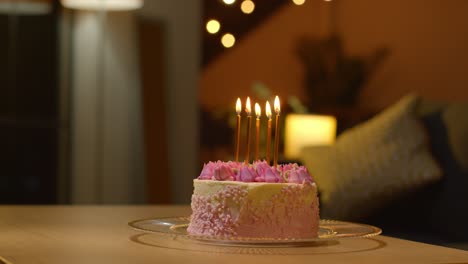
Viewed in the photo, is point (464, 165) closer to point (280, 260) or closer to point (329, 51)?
point (280, 260)

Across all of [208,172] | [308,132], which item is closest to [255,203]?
[208,172]

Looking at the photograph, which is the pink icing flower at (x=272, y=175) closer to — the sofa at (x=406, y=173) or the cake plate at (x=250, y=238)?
the cake plate at (x=250, y=238)

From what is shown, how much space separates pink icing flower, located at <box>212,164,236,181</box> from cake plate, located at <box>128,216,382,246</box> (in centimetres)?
10

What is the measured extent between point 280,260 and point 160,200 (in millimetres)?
3667

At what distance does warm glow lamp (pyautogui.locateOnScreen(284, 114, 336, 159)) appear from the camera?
391cm

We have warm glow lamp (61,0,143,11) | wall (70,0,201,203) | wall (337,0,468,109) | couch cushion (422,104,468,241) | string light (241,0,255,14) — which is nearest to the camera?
couch cushion (422,104,468,241)

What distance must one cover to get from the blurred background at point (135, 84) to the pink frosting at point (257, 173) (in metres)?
2.29

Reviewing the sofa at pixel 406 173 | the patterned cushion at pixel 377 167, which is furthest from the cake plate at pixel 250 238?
the patterned cushion at pixel 377 167

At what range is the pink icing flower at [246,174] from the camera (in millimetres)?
1310

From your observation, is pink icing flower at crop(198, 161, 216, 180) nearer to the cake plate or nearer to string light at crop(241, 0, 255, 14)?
the cake plate

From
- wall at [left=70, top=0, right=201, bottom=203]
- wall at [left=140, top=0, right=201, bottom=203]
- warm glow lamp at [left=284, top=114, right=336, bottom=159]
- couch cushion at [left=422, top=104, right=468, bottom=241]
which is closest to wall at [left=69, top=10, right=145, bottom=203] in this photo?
wall at [left=70, top=0, right=201, bottom=203]

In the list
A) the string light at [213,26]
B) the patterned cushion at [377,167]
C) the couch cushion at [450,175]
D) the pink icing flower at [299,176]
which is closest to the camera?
the pink icing flower at [299,176]

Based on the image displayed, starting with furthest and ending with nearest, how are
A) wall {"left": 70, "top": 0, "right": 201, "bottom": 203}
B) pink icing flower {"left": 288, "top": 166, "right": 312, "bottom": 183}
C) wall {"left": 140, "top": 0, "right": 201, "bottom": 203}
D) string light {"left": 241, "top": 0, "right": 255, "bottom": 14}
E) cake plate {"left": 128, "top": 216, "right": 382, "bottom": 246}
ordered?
string light {"left": 241, "top": 0, "right": 255, "bottom": 14} → wall {"left": 140, "top": 0, "right": 201, "bottom": 203} → wall {"left": 70, "top": 0, "right": 201, "bottom": 203} → pink icing flower {"left": 288, "top": 166, "right": 312, "bottom": 183} → cake plate {"left": 128, "top": 216, "right": 382, "bottom": 246}

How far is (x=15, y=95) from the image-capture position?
4.36 m
